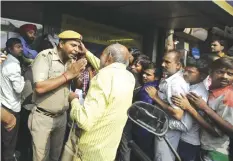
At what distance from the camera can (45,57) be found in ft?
10.7

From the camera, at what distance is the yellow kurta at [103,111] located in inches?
96.2

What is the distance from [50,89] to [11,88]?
100cm

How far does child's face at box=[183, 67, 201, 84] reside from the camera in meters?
3.71

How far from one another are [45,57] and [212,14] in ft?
10.9

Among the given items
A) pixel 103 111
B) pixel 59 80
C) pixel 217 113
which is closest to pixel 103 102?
pixel 103 111

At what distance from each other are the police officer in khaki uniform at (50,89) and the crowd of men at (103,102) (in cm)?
1

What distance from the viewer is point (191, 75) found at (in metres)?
3.71

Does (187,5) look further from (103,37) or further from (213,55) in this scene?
(103,37)

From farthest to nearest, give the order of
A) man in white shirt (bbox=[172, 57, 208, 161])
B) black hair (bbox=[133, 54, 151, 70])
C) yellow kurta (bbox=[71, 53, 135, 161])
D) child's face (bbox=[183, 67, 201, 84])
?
black hair (bbox=[133, 54, 151, 70]), child's face (bbox=[183, 67, 201, 84]), man in white shirt (bbox=[172, 57, 208, 161]), yellow kurta (bbox=[71, 53, 135, 161])

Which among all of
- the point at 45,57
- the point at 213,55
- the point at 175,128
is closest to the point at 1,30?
the point at 45,57

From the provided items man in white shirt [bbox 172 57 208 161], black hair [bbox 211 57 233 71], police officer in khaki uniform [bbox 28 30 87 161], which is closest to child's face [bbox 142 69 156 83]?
man in white shirt [bbox 172 57 208 161]

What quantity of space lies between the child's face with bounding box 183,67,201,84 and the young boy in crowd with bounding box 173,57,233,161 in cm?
64

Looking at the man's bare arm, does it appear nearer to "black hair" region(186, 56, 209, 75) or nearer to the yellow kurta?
the yellow kurta

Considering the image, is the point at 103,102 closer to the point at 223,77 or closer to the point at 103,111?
the point at 103,111
